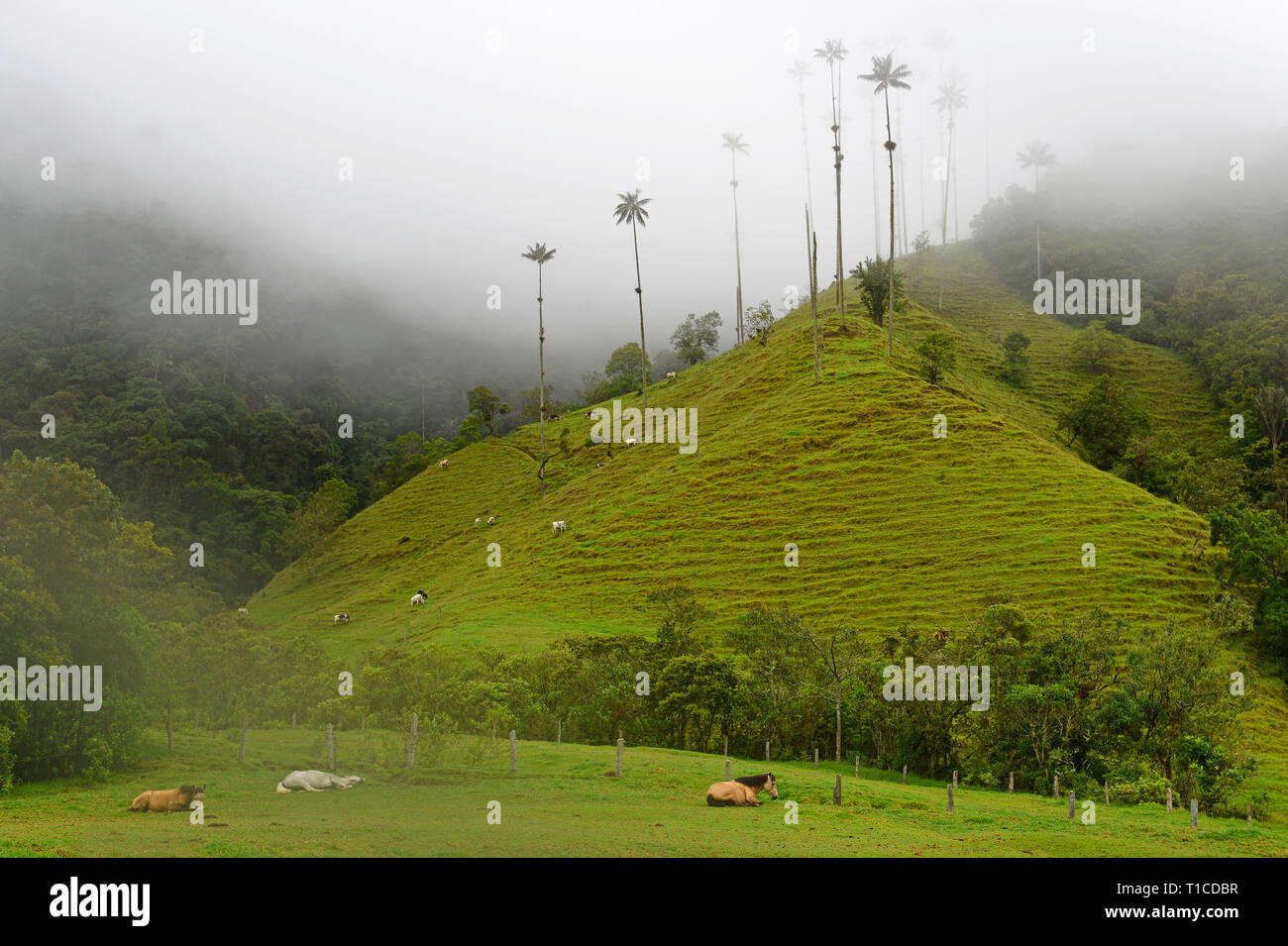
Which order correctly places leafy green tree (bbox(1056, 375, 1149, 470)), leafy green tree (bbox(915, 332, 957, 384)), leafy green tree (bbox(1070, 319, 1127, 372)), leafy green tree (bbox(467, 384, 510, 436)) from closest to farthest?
leafy green tree (bbox(915, 332, 957, 384)), leafy green tree (bbox(1056, 375, 1149, 470)), leafy green tree (bbox(1070, 319, 1127, 372)), leafy green tree (bbox(467, 384, 510, 436))

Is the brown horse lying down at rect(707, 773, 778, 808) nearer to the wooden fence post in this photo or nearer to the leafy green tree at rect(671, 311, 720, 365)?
the wooden fence post

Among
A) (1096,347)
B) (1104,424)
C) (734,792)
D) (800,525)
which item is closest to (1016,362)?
(1096,347)

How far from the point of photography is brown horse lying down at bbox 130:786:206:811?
21.2 metres

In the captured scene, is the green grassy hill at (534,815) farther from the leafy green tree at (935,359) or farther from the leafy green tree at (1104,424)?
the leafy green tree at (1104,424)

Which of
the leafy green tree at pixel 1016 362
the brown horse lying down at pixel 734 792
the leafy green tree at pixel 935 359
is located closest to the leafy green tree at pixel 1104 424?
the leafy green tree at pixel 1016 362

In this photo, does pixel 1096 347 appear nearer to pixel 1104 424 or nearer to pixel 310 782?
pixel 1104 424

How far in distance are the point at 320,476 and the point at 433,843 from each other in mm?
143190

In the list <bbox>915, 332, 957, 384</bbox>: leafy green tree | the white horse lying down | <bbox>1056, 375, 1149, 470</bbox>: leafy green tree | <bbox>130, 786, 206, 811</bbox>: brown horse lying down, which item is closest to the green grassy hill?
<bbox>130, 786, 206, 811</bbox>: brown horse lying down

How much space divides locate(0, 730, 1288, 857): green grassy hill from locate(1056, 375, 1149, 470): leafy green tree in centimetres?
6559

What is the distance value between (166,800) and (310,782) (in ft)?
13.0

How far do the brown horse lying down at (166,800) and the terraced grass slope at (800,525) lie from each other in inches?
1240

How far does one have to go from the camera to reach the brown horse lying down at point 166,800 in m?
21.2
